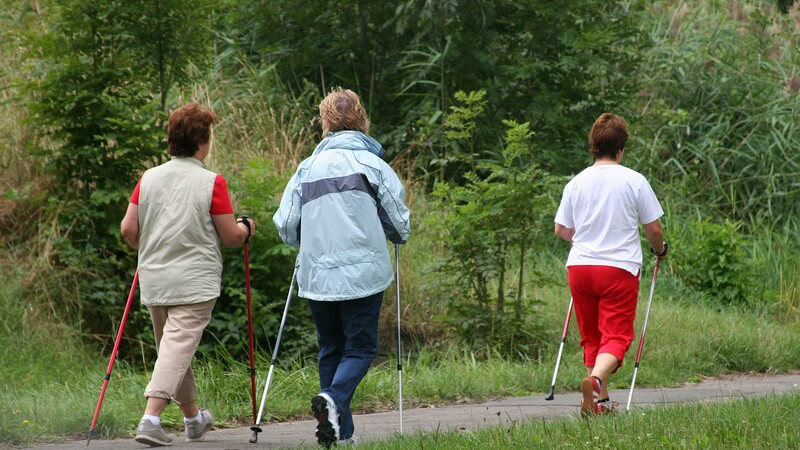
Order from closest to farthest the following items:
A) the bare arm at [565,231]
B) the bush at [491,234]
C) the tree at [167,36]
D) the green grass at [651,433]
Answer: the green grass at [651,433], the bare arm at [565,231], the bush at [491,234], the tree at [167,36]

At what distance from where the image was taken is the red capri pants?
22.9 feet

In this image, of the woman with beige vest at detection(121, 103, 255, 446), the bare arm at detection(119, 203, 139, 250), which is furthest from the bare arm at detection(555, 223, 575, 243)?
the bare arm at detection(119, 203, 139, 250)

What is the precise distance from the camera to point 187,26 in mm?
10617

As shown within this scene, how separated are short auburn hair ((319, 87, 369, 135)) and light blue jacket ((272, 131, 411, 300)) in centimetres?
6

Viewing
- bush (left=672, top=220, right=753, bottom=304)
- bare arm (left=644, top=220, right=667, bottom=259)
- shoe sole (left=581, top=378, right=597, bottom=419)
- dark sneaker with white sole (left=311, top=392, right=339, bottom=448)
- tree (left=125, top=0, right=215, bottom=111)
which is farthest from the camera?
bush (left=672, top=220, right=753, bottom=304)

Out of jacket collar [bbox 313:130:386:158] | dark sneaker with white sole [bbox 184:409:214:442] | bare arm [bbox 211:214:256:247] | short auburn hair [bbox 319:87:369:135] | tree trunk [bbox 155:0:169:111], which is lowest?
dark sneaker with white sole [bbox 184:409:214:442]

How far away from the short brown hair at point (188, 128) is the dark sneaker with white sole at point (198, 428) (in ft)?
5.14

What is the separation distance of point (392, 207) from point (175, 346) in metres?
1.46

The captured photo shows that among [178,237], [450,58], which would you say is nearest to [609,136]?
[178,237]

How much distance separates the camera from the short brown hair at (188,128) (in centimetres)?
656

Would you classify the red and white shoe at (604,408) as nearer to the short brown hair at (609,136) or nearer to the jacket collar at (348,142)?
the short brown hair at (609,136)

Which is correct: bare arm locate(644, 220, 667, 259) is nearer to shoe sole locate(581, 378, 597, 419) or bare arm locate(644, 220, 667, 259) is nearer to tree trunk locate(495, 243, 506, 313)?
shoe sole locate(581, 378, 597, 419)

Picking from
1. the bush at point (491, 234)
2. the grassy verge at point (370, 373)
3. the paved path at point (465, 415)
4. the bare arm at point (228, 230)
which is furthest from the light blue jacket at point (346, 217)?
the bush at point (491, 234)

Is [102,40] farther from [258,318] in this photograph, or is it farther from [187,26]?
[258,318]
